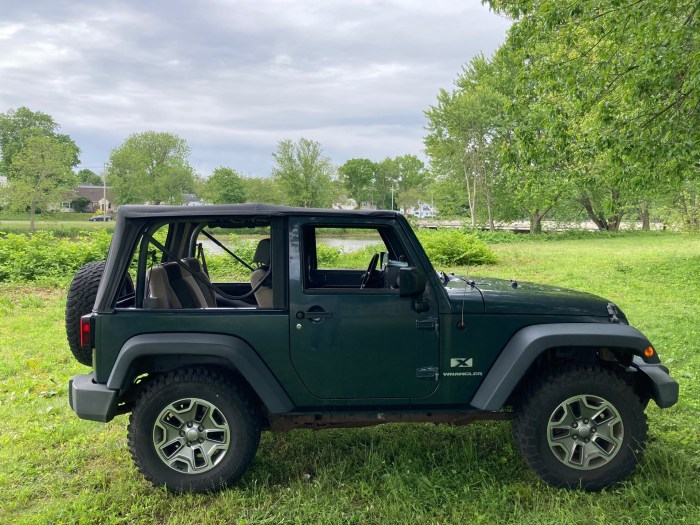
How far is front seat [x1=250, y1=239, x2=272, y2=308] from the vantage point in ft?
11.6

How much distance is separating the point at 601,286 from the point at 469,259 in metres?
6.43

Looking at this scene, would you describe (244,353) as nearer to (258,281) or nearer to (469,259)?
(258,281)

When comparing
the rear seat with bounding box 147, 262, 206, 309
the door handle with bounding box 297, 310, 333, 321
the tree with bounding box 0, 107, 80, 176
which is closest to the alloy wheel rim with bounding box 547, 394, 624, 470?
the door handle with bounding box 297, 310, 333, 321

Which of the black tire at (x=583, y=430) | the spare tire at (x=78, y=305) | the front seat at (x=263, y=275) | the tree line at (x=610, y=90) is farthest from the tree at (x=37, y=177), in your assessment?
the black tire at (x=583, y=430)

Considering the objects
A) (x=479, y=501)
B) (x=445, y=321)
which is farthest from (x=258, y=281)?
(x=479, y=501)

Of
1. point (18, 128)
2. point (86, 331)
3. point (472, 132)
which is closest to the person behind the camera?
point (86, 331)

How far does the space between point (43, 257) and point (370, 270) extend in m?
12.0

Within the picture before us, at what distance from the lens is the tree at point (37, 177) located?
3847 cm

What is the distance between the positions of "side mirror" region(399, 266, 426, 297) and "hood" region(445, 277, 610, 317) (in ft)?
1.05

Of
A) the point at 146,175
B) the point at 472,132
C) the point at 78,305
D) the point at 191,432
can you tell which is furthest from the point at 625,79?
the point at 146,175

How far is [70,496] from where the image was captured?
11.0 ft

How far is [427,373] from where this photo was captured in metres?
3.35

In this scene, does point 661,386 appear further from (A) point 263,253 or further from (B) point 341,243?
(A) point 263,253

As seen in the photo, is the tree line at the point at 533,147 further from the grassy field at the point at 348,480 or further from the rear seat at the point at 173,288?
the rear seat at the point at 173,288
